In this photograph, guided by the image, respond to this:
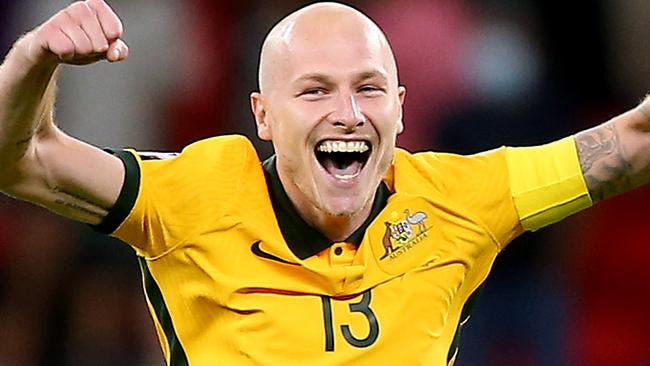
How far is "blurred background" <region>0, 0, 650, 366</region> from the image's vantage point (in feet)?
9.34

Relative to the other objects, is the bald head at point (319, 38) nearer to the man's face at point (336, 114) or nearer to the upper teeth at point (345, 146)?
the man's face at point (336, 114)

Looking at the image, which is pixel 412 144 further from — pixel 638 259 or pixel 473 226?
pixel 473 226

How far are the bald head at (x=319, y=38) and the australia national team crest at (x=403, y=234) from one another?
0.18 m

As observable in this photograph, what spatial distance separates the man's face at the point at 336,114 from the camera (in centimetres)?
168

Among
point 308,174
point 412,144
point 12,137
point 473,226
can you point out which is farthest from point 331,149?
point 412,144

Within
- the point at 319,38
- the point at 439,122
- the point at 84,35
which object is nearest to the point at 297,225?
the point at 319,38

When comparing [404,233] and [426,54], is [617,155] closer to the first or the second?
[404,233]

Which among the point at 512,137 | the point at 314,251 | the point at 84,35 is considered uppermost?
the point at 84,35

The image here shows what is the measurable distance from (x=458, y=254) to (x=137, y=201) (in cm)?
45

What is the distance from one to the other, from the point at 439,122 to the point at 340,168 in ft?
3.97

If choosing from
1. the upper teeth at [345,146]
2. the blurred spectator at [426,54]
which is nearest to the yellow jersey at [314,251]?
the upper teeth at [345,146]

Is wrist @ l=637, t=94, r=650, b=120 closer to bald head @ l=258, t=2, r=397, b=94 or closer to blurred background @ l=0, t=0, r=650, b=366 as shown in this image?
bald head @ l=258, t=2, r=397, b=94

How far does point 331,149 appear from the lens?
66.9 inches

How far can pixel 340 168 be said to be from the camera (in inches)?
69.4
